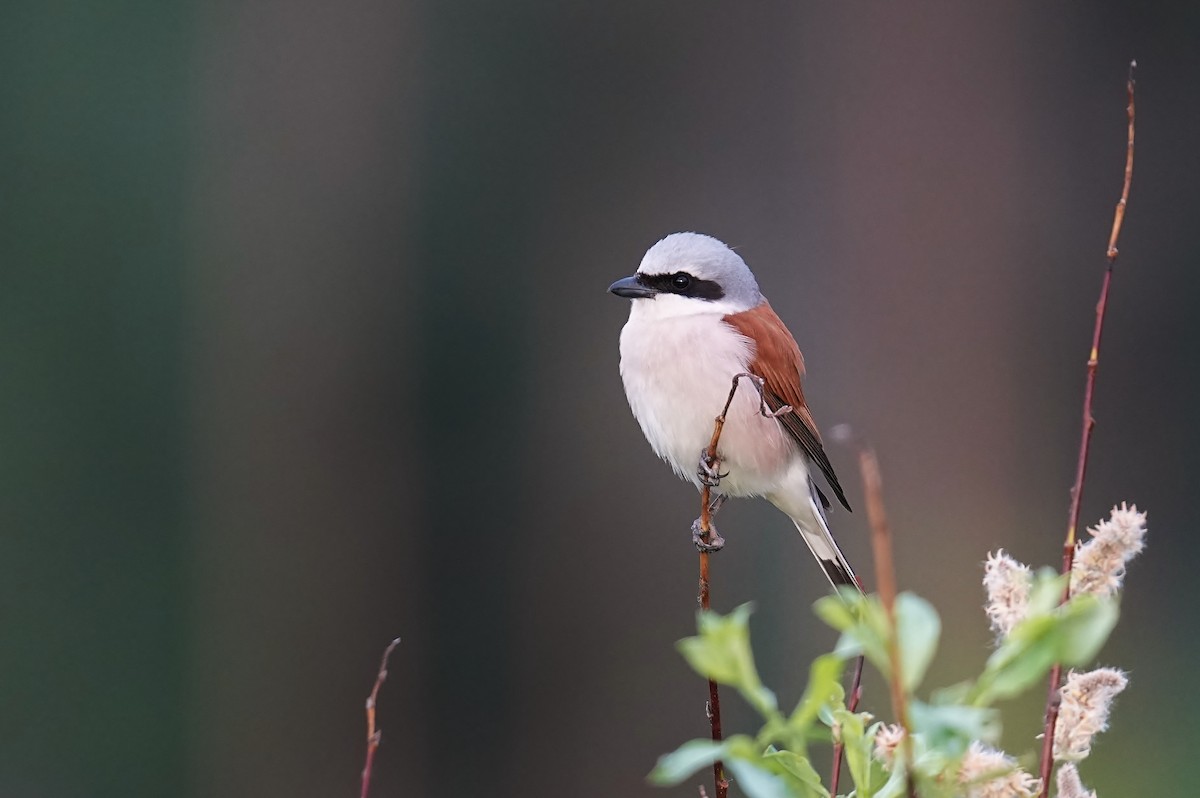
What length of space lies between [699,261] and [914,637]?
5.56 ft

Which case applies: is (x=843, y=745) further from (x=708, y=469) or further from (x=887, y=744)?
(x=708, y=469)

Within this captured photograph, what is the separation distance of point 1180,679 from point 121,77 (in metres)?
3.39

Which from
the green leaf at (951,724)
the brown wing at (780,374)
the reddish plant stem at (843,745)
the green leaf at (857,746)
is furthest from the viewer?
the brown wing at (780,374)

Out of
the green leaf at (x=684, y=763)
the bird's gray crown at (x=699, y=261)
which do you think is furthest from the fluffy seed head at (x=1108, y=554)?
the bird's gray crown at (x=699, y=261)

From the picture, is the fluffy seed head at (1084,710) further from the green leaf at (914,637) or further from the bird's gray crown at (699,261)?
the bird's gray crown at (699,261)

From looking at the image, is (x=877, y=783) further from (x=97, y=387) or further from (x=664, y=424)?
(x=97, y=387)

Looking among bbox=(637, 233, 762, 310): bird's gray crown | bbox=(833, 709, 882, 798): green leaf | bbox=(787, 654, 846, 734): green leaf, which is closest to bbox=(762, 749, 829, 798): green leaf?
bbox=(833, 709, 882, 798): green leaf

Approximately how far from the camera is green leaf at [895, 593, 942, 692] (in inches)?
18.9

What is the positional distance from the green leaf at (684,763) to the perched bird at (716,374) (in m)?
1.50

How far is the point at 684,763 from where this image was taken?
1.56 feet

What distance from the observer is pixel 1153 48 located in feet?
12.2

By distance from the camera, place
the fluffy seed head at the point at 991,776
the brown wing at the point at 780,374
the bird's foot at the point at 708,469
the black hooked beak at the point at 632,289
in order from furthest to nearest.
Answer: the brown wing at the point at 780,374, the black hooked beak at the point at 632,289, the bird's foot at the point at 708,469, the fluffy seed head at the point at 991,776

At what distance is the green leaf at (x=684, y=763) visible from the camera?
1.51 ft

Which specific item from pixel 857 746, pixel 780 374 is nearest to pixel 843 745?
pixel 857 746
